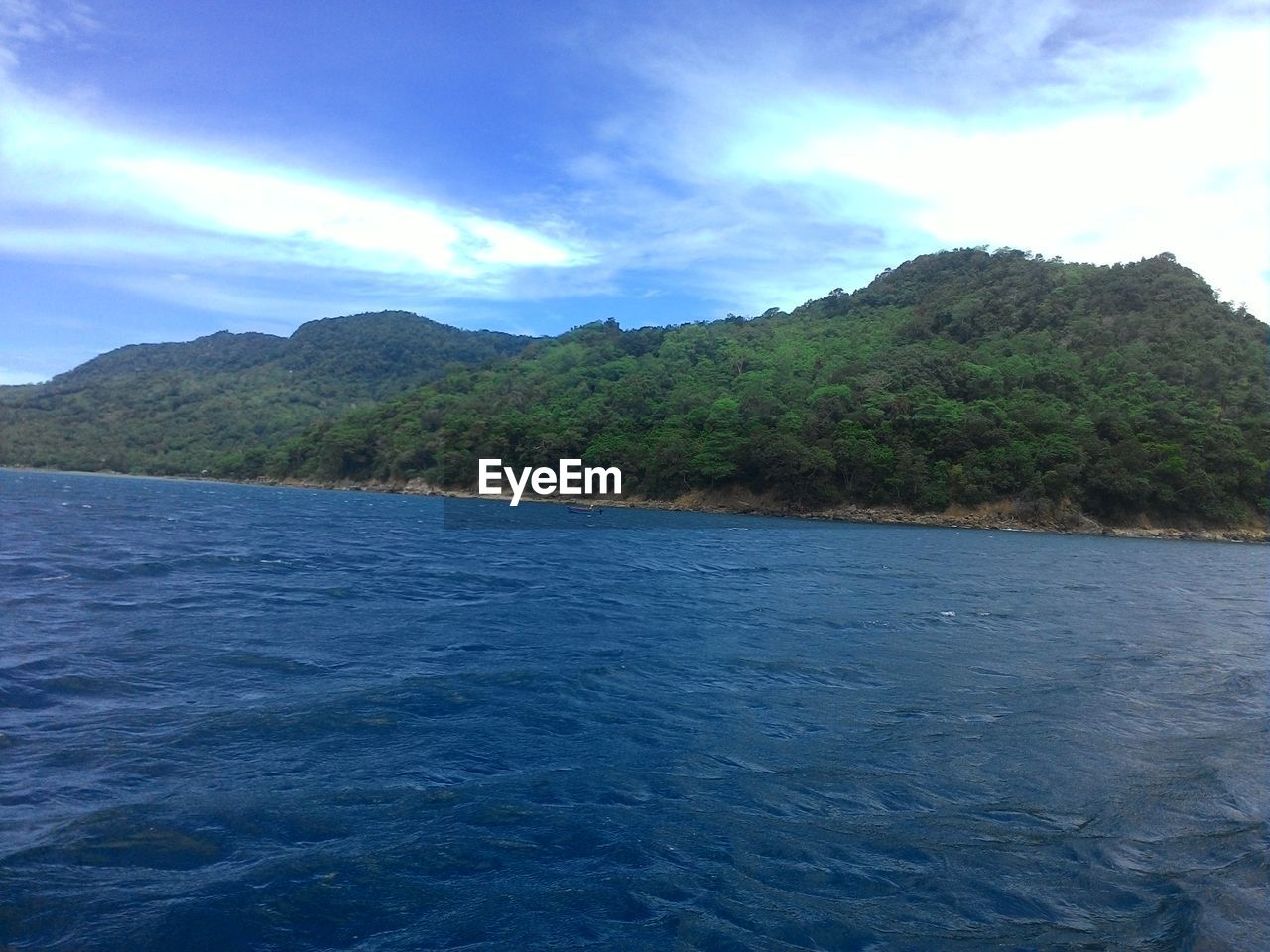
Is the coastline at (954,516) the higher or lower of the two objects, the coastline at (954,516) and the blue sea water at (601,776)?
the lower

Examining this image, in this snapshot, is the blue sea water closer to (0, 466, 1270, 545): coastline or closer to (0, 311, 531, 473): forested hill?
(0, 466, 1270, 545): coastline

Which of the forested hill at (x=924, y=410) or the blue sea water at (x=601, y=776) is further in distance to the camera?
the forested hill at (x=924, y=410)

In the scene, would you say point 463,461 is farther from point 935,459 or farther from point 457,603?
point 457,603

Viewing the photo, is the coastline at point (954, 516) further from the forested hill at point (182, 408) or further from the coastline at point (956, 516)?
the forested hill at point (182, 408)

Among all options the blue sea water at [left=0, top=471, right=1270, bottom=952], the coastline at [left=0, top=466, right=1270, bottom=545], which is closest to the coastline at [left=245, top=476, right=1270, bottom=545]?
the coastline at [left=0, top=466, right=1270, bottom=545]

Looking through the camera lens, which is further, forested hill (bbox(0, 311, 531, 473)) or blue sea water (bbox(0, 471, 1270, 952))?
forested hill (bbox(0, 311, 531, 473))

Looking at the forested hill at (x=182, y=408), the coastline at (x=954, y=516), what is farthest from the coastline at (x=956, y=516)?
the forested hill at (x=182, y=408)
